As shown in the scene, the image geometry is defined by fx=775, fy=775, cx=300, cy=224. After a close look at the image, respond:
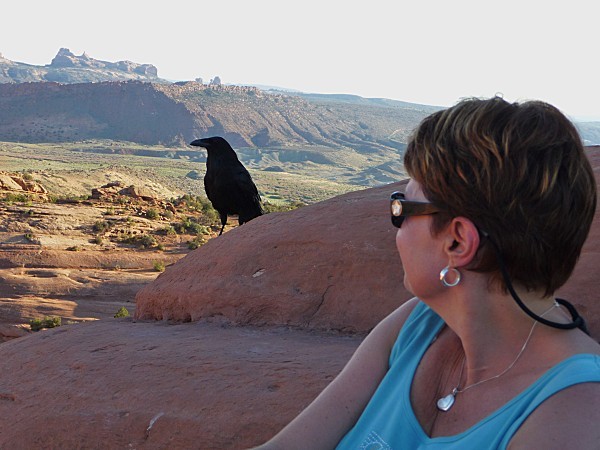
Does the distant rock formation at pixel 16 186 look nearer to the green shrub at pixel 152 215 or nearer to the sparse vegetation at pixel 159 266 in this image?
the green shrub at pixel 152 215

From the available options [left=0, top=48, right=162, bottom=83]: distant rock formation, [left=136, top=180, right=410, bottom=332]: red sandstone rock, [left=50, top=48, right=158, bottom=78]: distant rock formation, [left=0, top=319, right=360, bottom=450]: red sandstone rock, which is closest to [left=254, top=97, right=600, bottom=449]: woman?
[left=0, top=319, right=360, bottom=450]: red sandstone rock

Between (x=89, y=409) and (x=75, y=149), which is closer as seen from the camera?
(x=89, y=409)

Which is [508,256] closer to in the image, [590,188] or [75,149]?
[590,188]

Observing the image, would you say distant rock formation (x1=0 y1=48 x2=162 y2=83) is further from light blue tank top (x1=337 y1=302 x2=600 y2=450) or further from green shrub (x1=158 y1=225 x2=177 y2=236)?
light blue tank top (x1=337 y1=302 x2=600 y2=450)

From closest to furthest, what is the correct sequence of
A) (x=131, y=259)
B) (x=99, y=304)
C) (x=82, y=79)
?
(x=99, y=304) → (x=131, y=259) → (x=82, y=79)

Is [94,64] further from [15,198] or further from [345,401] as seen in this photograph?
[345,401]

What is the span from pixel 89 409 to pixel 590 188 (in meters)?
2.64

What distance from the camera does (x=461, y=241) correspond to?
1.40 meters

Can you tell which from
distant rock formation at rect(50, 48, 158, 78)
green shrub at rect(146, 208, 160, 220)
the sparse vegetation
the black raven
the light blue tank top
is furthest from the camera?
distant rock formation at rect(50, 48, 158, 78)

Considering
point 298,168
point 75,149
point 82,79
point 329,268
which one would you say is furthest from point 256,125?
point 329,268

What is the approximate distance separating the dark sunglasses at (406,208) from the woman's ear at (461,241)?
0.05 m

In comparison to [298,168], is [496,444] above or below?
above

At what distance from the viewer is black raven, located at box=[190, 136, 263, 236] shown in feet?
28.3

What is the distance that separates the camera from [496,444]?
1.33 metres
